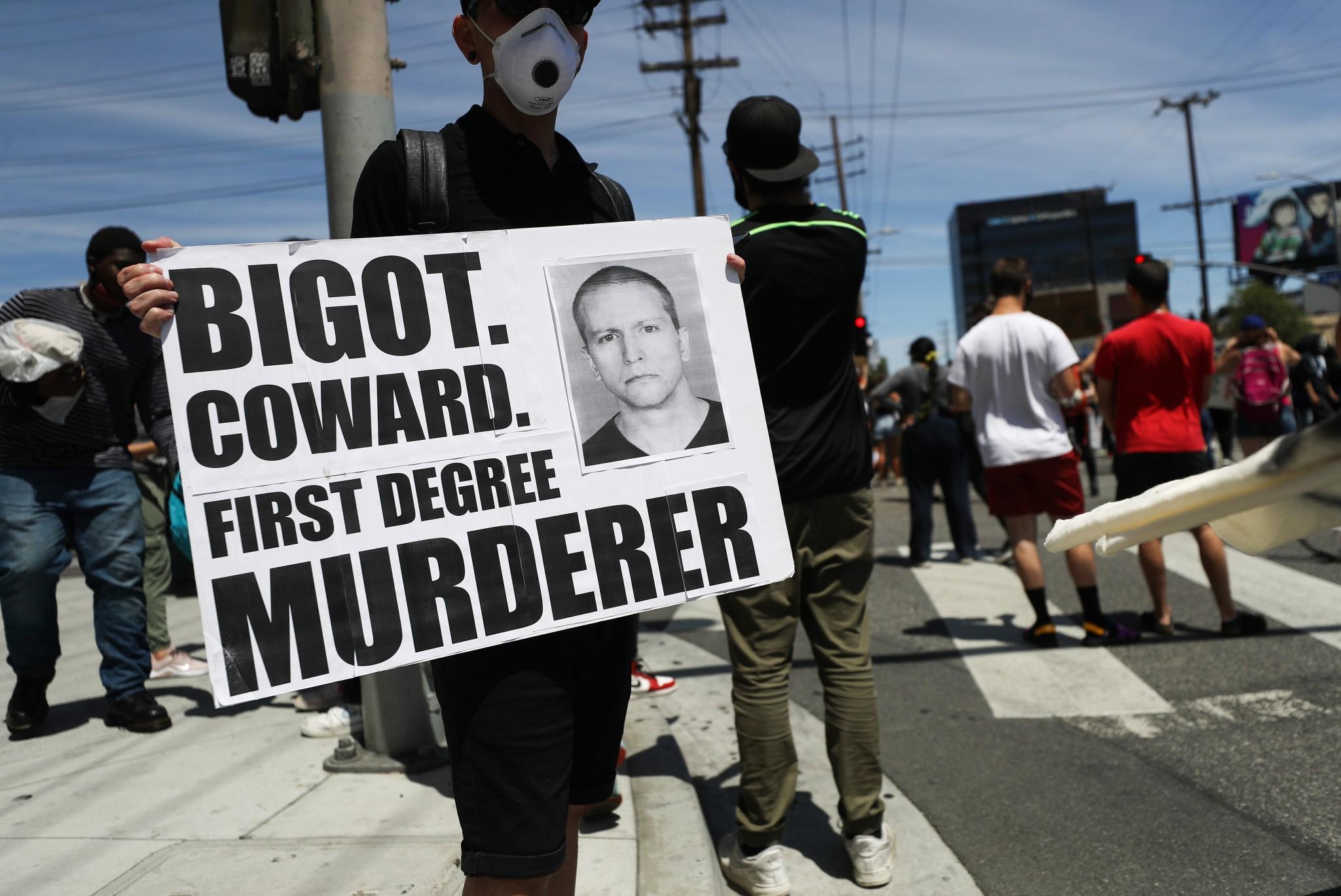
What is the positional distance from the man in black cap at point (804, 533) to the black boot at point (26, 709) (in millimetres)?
2934

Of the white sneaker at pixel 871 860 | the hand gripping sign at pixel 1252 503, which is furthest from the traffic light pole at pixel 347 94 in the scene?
the hand gripping sign at pixel 1252 503

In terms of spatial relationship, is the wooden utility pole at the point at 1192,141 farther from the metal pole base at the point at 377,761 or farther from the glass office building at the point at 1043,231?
the glass office building at the point at 1043,231

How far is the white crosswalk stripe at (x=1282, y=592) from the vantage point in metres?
5.45

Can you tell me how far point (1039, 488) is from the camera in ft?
17.8

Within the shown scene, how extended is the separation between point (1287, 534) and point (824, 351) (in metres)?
1.68

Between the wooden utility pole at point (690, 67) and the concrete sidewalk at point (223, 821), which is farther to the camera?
the wooden utility pole at point (690, 67)

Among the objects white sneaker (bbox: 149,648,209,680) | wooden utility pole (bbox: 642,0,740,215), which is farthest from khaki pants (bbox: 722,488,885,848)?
wooden utility pole (bbox: 642,0,740,215)

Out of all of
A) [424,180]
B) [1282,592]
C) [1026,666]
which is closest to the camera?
[424,180]

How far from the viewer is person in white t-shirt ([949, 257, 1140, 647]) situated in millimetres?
5395

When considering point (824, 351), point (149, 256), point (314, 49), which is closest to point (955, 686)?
point (824, 351)

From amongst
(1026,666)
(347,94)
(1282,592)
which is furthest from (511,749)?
(1282,592)

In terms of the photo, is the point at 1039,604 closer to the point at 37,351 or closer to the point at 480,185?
the point at 480,185

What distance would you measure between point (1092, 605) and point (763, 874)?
3.18 meters

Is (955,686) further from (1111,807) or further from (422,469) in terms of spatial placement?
(422,469)
